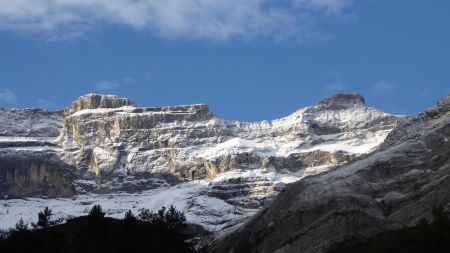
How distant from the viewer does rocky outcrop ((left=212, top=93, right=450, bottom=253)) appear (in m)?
105

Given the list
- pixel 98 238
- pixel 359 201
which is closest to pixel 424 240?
pixel 98 238

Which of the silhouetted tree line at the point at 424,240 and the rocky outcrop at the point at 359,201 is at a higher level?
the rocky outcrop at the point at 359,201

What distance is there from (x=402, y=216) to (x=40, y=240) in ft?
125

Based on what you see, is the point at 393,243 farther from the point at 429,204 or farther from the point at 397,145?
the point at 397,145

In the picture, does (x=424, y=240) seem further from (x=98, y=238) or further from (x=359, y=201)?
(x=359, y=201)

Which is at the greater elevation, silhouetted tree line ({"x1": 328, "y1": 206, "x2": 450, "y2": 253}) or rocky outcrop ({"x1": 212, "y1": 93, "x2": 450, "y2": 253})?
rocky outcrop ({"x1": 212, "y1": 93, "x2": 450, "y2": 253})

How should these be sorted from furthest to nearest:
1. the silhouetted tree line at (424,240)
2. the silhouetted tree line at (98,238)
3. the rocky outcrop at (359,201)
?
the rocky outcrop at (359,201), the silhouetted tree line at (98,238), the silhouetted tree line at (424,240)

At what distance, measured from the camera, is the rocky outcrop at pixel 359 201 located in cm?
10488

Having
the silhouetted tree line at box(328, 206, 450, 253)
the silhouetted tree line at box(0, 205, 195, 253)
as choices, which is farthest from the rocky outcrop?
the silhouetted tree line at box(328, 206, 450, 253)

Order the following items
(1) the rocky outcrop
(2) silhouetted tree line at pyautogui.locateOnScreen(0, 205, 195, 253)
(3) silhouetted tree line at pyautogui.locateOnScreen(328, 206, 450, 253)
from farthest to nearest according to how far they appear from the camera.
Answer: (1) the rocky outcrop, (2) silhouetted tree line at pyautogui.locateOnScreen(0, 205, 195, 253), (3) silhouetted tree line at pyautogui.locateOnScreen(328, 206, 450, 253)

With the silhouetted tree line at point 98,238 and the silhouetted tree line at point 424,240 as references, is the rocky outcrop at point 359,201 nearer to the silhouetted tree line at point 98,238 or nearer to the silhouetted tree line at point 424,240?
the silhouetted tree line at point 98,238

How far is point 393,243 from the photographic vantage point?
75.4 meters

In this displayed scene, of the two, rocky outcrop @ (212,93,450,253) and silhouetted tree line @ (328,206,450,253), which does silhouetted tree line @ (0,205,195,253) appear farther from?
silhouetted tree line @ (328,206,450,253)

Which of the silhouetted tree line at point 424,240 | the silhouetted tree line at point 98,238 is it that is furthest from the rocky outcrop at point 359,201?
the silhouetted tree line at point 424,240
